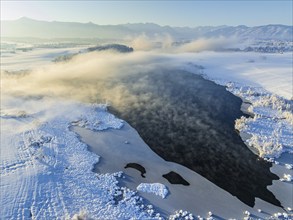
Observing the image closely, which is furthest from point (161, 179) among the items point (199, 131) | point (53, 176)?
point (199, 131)

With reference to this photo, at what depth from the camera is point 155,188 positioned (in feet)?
63.1

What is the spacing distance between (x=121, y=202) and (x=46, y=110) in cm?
1950

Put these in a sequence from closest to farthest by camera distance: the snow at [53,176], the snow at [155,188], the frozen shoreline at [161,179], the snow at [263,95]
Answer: the snow at [53,176] → the frozen shoreline at [161,179] → the snow at [155,188] → the snow at [263,95]

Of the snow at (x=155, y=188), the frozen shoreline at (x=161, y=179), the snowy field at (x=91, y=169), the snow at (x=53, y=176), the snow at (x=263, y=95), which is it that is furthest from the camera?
the snow at (x=263, y=95)

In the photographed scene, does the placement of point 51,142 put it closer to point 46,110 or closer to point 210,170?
point 46,110

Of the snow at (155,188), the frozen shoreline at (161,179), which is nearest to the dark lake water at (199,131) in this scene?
the frozen shoreline at (161,179)

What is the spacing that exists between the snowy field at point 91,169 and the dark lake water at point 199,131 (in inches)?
39.3

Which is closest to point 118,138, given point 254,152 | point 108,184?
point 108,184

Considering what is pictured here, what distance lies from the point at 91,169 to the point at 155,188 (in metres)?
5.20

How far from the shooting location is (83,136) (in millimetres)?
27125

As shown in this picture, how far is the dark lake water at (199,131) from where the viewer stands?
849 inches

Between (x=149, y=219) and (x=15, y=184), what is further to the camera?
(x=15, y=184)

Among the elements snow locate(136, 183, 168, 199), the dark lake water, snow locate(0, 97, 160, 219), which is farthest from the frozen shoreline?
snow locate(0, 97, 160, 219)

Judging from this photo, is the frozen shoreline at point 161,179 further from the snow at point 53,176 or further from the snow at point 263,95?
the snow at point 263,95
